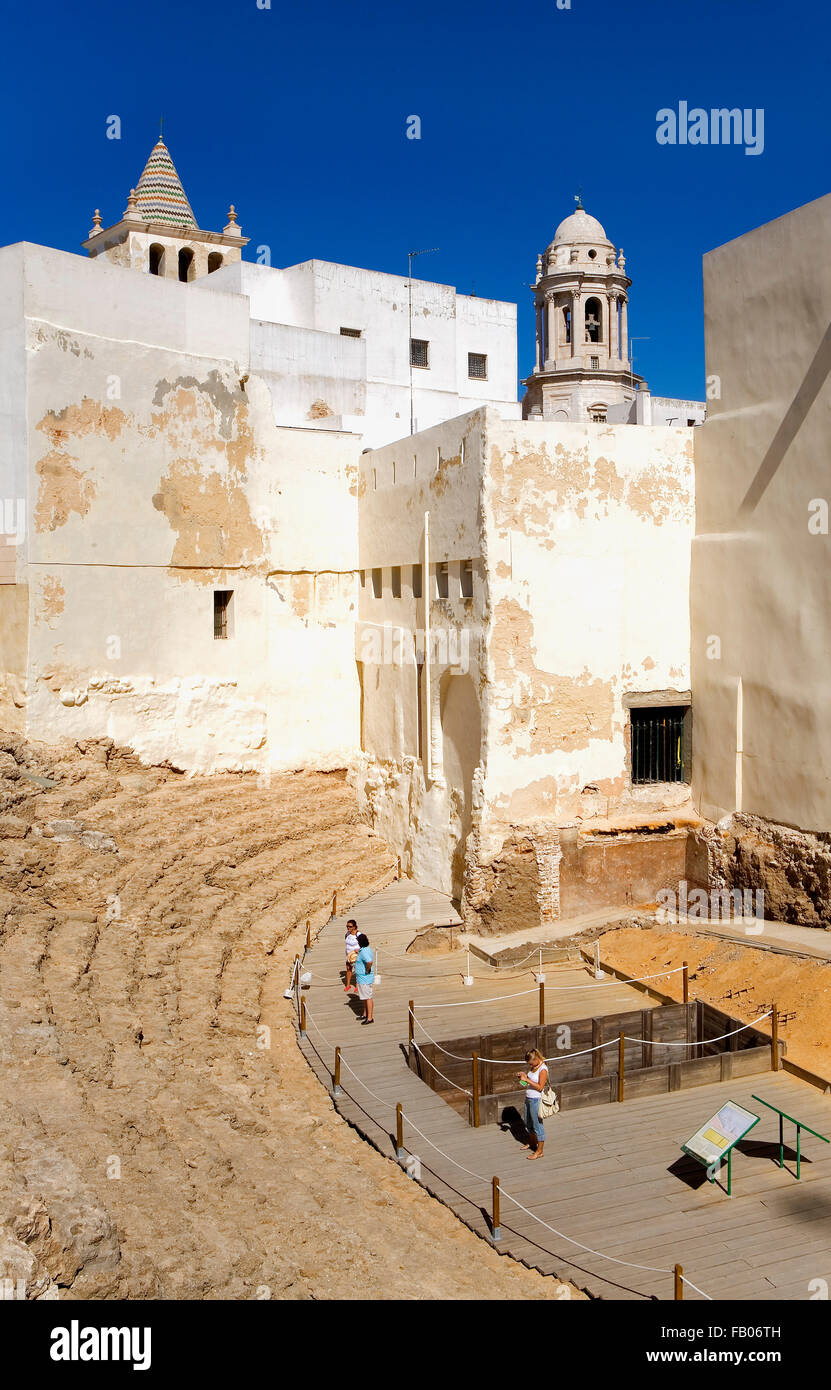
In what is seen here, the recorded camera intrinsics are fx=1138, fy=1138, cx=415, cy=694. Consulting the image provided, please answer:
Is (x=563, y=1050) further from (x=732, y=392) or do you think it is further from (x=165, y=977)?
(x=732, y=392)

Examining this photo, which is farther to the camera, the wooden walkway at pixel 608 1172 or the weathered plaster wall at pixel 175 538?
the weathered plaster wall at pixel 175 538

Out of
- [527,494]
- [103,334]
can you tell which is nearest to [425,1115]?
[527,494]

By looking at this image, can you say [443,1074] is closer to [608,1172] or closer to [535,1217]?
[608,1172]

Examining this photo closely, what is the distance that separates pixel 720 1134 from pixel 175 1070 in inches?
199

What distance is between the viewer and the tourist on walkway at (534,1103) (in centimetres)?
1047

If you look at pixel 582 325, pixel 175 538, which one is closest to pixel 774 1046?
pixel 175 538

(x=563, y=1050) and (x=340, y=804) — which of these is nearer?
(x=563, y=1050)

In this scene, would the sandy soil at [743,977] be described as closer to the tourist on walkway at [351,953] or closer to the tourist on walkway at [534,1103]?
the tourist on walkway at [534,1103]

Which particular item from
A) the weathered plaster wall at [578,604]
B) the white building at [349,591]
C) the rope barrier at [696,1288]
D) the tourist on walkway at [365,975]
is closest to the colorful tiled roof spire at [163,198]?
the white building at [349,591]

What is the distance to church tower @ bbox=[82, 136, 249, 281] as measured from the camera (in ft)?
83.3

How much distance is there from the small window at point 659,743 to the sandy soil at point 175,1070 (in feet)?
15.1

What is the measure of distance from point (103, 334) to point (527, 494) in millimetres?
6967
